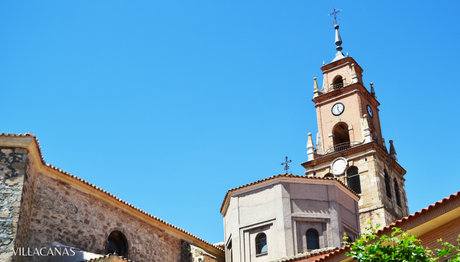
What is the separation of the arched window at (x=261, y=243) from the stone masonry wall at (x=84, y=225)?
292 cm

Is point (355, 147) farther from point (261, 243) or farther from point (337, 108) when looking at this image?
point (261, 243)

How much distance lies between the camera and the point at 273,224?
68.9ft

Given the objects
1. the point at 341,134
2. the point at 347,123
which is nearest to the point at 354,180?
the point at 347,123

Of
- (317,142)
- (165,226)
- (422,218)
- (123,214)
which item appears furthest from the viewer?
(317,142)

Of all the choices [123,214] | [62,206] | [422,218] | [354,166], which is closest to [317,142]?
[354,166]

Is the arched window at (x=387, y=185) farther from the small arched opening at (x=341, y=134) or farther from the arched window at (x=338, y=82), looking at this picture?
the arched window at (x=338, y=82)

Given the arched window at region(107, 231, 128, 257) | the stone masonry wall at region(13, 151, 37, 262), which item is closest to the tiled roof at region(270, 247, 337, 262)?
the arched window at region(107, 231, 128, 257)

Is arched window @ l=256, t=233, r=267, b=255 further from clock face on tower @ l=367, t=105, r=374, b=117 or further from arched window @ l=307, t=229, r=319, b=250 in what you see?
clock face on tower @ l=367, t=105, r=374, b=117

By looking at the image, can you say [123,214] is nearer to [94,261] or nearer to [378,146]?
[94,261]

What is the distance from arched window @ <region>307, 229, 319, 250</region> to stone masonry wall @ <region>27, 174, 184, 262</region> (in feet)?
15.5

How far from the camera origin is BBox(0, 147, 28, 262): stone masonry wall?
14.7 meters

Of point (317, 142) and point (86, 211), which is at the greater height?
point (317, 142)

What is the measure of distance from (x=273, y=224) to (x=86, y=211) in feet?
21.7

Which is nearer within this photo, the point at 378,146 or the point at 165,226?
the point at 165,226
